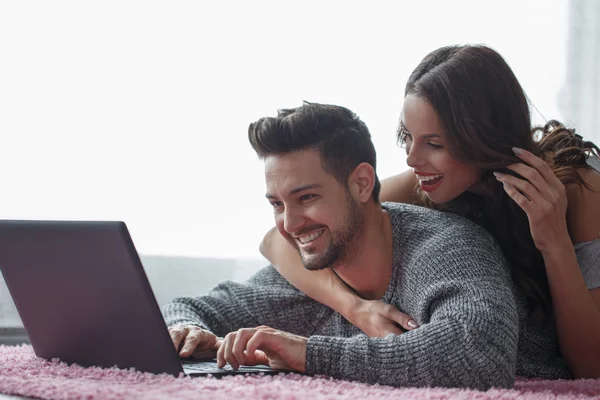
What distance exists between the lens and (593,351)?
5.26 feet

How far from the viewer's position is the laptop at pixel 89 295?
1192 mm

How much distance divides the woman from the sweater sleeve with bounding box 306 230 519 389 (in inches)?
7.1

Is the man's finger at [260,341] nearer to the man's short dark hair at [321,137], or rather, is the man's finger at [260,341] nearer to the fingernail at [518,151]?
the man's short dark hair at [321,137]

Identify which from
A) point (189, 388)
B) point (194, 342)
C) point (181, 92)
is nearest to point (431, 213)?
point (194, 342)

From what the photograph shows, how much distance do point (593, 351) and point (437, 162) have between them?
49 centimetres

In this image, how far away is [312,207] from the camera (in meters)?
1.61

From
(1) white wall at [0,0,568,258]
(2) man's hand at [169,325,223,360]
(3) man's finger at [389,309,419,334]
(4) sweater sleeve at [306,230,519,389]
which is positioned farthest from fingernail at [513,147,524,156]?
(1) white wall at [0,0,568,258]

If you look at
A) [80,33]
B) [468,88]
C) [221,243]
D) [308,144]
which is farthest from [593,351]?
[80,33]

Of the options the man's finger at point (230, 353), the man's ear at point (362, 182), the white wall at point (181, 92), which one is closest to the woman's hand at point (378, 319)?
the man's ear at point (362, 182)

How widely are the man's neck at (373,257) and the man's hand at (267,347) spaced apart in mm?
367

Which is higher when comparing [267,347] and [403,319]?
[267,347]

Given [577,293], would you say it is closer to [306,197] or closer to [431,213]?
[431,213]

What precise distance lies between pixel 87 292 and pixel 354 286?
2.20ft

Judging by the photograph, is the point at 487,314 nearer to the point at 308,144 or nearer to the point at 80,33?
the point at 308,144
